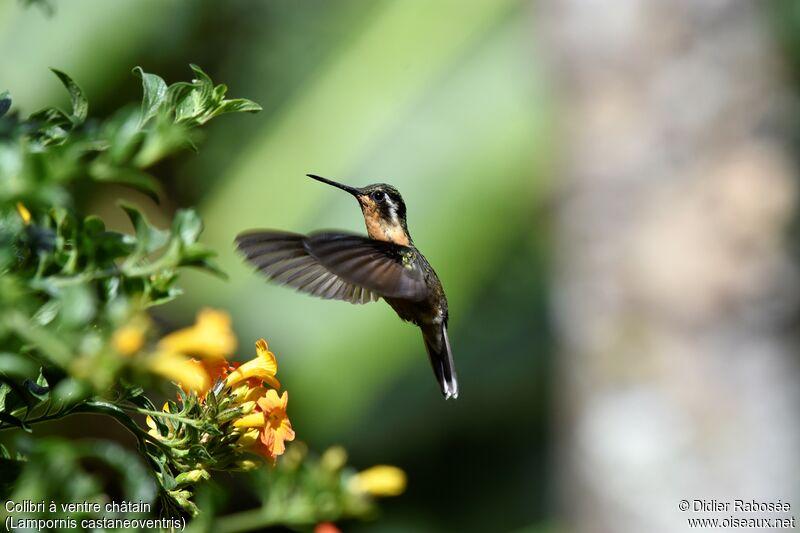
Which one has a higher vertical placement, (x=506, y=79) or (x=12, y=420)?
(x=506, y=79)

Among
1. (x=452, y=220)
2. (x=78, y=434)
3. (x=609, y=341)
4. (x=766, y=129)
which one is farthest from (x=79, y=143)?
(x=452, y=220)

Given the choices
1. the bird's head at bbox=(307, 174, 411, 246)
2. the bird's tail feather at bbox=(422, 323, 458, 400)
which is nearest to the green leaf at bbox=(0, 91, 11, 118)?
the bird's head at bbox=(307, 174, 411, 246)

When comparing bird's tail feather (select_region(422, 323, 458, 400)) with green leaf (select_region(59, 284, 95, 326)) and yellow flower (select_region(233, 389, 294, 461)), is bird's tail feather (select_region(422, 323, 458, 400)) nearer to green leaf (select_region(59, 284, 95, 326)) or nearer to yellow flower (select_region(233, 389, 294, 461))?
yellow flower (select_region(233, 389, 294, 461))

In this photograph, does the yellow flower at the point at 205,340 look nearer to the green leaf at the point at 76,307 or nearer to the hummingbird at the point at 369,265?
the green leaf at the point at 76,307

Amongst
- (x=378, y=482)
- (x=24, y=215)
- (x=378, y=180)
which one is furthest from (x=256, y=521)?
(x=378, y=180)

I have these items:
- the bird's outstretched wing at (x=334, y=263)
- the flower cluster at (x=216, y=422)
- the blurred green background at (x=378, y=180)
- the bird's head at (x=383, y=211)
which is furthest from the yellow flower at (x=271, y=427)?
the blurred green background at (x=378, y=180)

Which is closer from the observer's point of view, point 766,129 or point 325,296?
point 325,296

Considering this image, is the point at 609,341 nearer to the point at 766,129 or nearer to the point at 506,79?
the point at 766,129
